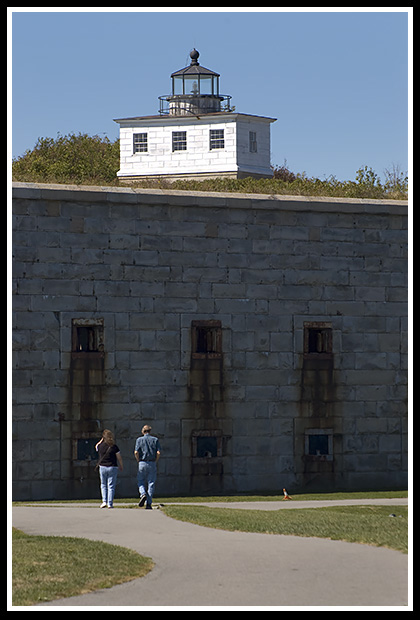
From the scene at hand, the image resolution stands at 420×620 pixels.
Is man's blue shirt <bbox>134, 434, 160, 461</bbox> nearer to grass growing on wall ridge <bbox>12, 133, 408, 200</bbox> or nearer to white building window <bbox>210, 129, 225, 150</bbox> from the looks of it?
grass growing on wall ridge <bbox>12, 133, 408, 200</bbox>

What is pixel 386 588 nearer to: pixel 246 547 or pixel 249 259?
pixel 246 547

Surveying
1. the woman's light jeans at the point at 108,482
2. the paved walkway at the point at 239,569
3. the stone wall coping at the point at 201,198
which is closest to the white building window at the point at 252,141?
the stone wall coping at the point at 201,198

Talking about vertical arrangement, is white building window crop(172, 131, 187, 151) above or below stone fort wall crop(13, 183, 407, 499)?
above

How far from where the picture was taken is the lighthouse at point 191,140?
80250 millimetres

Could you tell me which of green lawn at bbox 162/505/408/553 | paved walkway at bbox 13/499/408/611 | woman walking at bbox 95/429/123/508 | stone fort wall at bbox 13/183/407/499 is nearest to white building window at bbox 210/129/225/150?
stone fort wall at bbox 13/183/407/499

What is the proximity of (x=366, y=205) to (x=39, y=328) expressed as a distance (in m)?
8.62

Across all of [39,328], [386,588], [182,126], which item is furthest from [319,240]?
[182,126]

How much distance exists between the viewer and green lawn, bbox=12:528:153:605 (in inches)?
458

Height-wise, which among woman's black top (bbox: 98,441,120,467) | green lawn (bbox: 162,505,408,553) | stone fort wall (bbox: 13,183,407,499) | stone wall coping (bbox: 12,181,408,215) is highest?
stone wall coping (bbox: 12,181,408,215)

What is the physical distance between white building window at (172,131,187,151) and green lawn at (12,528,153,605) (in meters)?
67.8

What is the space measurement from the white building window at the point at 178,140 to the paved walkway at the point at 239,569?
65.8 meters

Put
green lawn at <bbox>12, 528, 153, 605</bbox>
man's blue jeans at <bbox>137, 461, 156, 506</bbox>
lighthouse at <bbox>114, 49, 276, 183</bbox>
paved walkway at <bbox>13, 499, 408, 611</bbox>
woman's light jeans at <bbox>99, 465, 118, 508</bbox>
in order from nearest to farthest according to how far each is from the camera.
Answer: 1. paved walkway at <bbox>13, 499, 408, 611</bbox>
2. green lawn at <bbox>12, 528, 153, 605</bbox>
3. man's blue jeans at <bbox>137, 461, 156, 506</bbox>
4. woman's light jeans at <bbox>99, 465, 118, 508</bbox>
5. lighthouse at <bbox>114, 49, 276, 183</bbox>

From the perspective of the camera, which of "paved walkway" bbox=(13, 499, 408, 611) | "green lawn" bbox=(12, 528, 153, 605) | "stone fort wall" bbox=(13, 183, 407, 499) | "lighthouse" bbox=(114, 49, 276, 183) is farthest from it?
"lighthouse" bbox=(114, 49, 276, 183)

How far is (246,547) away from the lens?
1434cm
